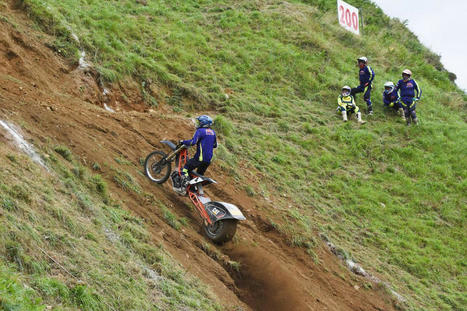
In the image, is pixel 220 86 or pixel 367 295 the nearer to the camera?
pixel 367 295

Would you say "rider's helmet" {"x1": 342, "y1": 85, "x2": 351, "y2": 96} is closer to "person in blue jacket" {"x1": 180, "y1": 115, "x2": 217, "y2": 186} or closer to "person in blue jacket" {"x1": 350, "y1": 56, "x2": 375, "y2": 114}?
"person in blue jacket" {"x1": 350, "y1": 56, "x2": 375, "y2": 114}

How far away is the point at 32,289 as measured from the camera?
5508 mm

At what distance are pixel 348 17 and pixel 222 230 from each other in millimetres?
21666

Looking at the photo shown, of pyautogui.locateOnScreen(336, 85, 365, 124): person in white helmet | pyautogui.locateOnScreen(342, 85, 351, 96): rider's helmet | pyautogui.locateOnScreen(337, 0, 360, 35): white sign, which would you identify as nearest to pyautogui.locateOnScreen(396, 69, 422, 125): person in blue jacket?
pyautogui.locateOnScreen(336, 85, 365, 124): person in white helmet

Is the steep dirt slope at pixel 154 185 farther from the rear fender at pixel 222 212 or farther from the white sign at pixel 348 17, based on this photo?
the white sign at pixel 348 17

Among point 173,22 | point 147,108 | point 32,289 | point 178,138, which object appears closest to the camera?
point 32,289

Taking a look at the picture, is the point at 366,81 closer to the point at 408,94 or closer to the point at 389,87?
the point at 389,87

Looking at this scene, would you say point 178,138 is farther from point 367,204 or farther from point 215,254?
point 367,204

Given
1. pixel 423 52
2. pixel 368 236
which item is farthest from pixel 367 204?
pixel 423 52

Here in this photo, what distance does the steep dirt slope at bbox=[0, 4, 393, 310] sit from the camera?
9477 mm

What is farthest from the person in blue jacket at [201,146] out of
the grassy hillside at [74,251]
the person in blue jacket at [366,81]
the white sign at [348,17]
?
the white sign at [348,17]

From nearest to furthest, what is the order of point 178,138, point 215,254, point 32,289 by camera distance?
point 32,289
point 215,254
point 178,138

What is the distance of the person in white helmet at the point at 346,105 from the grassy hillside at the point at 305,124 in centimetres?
44

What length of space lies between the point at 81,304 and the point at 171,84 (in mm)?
12029
